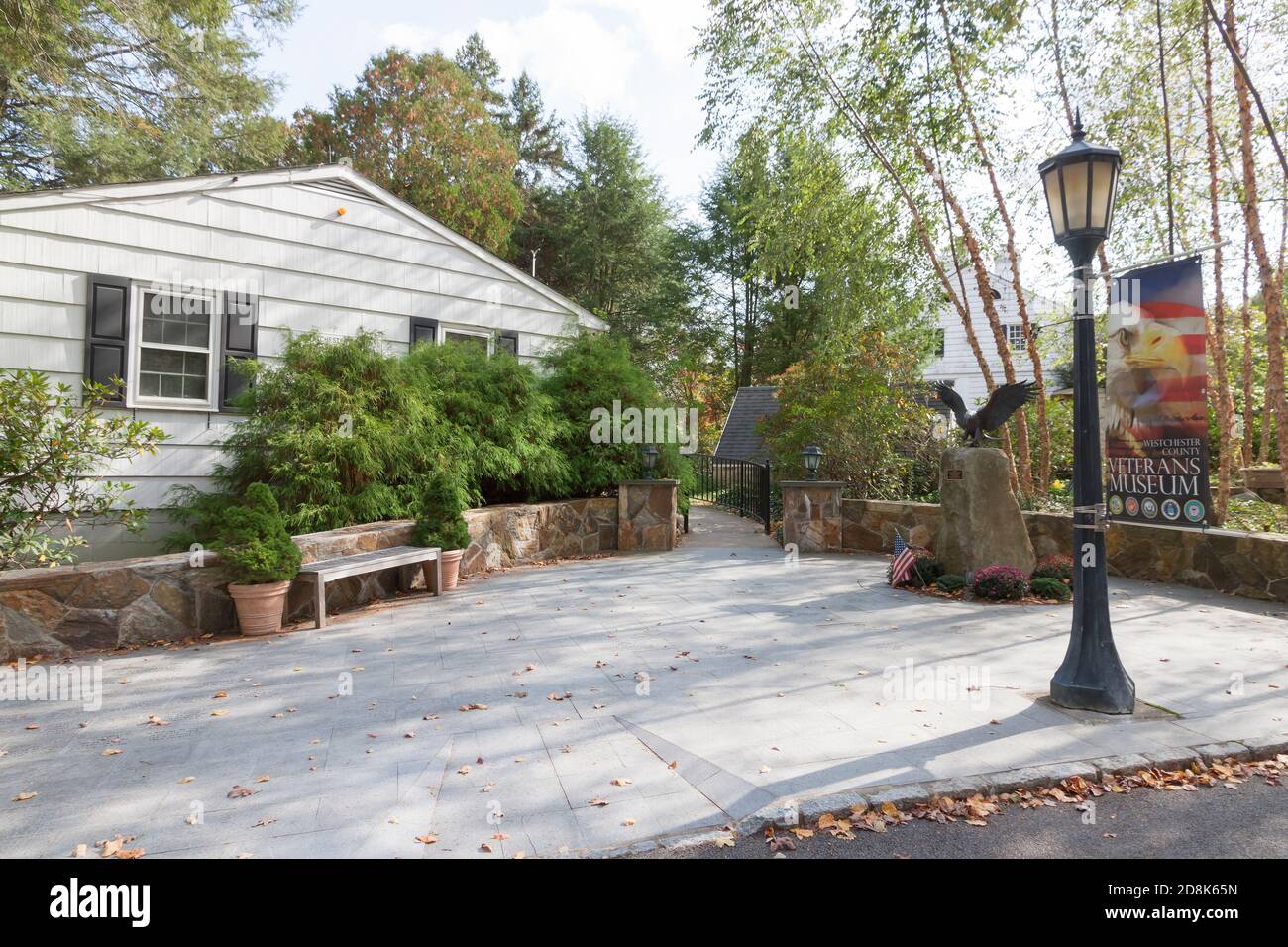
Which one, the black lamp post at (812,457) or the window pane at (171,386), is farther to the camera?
the black lamp post at (812,457)

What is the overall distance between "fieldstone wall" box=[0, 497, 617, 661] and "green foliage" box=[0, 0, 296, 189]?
790cm

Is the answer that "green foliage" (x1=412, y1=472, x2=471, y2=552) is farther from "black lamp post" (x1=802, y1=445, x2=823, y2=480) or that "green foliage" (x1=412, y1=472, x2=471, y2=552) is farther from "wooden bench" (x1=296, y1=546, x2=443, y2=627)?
"black lamp post" (x1=802, y1=445, x2=823, y2=480)

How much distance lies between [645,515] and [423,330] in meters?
4.20

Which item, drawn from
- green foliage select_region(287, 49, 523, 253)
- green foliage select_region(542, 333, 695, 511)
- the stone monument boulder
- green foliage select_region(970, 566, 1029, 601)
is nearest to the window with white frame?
green foliage select_region(542, 333, 695, 511)

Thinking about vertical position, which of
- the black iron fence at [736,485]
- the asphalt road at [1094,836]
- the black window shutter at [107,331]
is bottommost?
the asphalt road at [1094,836]

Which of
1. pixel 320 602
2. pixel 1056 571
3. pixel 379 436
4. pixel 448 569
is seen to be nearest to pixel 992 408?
pixel 1056 571

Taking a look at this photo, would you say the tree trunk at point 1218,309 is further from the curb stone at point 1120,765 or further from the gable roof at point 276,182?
the gable roof at point 276,182

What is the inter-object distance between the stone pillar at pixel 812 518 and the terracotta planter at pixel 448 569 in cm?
515

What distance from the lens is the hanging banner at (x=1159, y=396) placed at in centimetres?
734

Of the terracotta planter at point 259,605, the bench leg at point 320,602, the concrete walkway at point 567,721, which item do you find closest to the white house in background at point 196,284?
the terracotta planter at point 259,605

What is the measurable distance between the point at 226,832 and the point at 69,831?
61 centimetres

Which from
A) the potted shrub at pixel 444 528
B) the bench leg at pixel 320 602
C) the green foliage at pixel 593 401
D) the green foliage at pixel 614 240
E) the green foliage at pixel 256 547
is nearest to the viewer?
the green foliage at pixel 256 547

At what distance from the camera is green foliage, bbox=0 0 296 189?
10.3 meters
